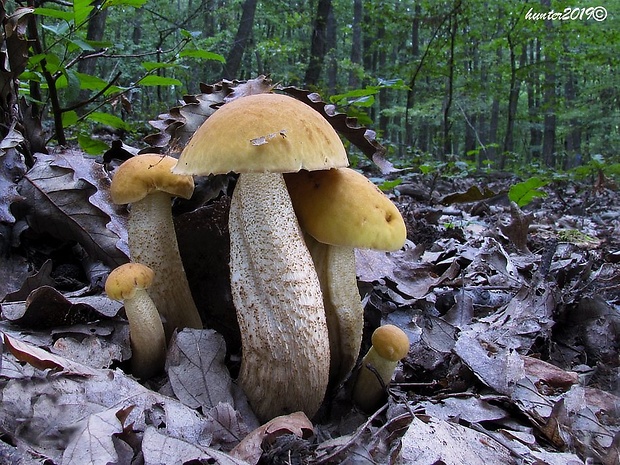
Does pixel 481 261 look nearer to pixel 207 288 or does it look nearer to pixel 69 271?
pixel 207 288

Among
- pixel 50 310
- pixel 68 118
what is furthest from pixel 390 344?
pixel 68 118

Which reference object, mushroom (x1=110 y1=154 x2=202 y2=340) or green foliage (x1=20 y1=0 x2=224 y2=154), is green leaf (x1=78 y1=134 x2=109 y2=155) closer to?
green foliage (x1=20 y1=0 x2=224 y2=154)

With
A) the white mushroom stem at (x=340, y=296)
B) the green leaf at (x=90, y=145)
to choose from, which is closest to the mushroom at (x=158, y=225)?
the white mushroom stem at (x=340, y=296)

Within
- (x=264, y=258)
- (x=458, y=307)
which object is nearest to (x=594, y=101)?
(x=458, y=307)

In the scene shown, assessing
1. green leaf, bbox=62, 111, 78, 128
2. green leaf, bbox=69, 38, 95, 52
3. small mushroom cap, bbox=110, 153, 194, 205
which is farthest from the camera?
green leaf, bbox=62, 111, 78, 128

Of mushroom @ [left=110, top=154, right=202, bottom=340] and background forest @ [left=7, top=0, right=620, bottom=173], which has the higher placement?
background forest @ [left=7, top=0, right=620, bottom=173]

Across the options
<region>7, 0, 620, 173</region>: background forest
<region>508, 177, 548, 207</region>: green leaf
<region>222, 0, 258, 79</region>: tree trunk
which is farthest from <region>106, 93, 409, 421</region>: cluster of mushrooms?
<region>222, 0, 258, 79</region>: tree trunk
